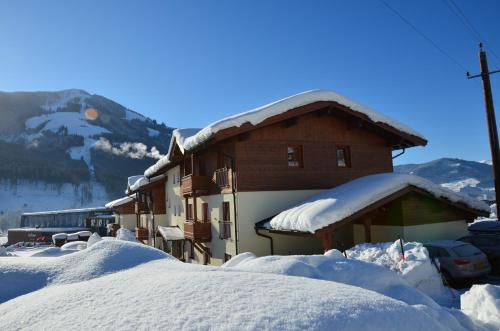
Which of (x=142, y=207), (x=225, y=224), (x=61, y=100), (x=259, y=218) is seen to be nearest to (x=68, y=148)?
(x=61, y=100)

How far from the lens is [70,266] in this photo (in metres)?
4.84

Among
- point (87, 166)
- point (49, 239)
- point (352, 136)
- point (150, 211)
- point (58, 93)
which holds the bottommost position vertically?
point (49, 239)

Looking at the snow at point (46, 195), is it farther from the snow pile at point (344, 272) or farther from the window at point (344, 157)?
the snow pile at point (344, 272)

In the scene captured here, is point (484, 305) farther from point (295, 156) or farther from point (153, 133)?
point (153, 133)

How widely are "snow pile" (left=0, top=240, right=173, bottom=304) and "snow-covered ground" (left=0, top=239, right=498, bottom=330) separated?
15 mm

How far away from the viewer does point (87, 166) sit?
12900 cm

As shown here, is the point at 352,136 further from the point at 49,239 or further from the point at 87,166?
the point at 87,166

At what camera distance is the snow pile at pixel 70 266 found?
450cm

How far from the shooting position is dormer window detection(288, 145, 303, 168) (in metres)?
17.0

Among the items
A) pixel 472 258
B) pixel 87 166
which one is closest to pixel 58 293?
pixel 472 258

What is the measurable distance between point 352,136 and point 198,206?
9520 mm

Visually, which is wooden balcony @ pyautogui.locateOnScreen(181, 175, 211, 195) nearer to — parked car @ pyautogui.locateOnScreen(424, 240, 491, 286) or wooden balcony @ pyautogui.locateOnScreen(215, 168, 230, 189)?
wooden balcony @ pyautogui.locateOnScreen(215, 168, 230, 189)

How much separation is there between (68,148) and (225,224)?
140 m

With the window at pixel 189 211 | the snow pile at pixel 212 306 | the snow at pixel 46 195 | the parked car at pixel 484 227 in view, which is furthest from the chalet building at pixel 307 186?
the snow at pixel 46 195
